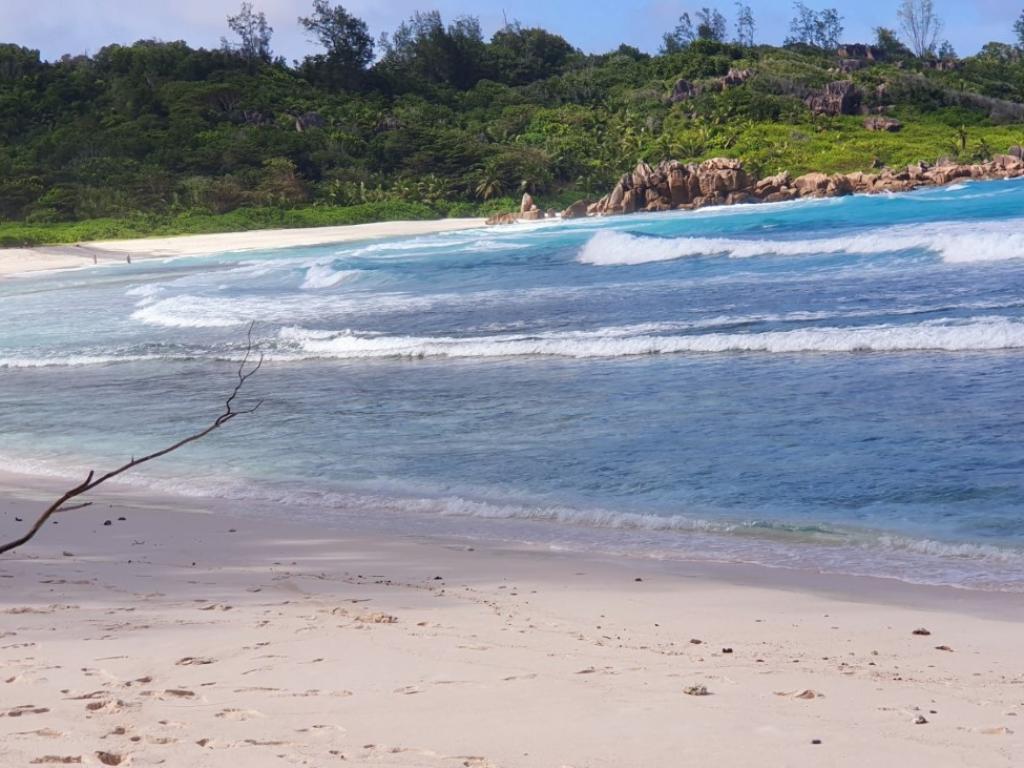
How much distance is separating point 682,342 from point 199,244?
44.4 meters

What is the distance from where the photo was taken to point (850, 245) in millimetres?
28828

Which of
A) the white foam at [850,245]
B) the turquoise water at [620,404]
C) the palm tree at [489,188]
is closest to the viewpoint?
the turquoise water at [620,404]

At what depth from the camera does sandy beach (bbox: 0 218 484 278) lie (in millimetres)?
50500

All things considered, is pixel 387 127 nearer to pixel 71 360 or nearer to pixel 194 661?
pixel 71 360

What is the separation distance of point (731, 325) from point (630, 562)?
34.6 ft

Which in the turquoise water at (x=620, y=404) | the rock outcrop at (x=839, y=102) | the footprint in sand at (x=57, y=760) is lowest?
the turquoise water at (x=620, y=404)

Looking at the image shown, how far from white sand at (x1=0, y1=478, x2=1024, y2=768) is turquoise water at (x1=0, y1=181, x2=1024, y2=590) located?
1115 mm

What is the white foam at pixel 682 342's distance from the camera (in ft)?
45.3

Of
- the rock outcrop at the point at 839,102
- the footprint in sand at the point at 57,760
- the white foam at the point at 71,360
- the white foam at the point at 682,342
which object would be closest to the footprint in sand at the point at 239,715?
the footprint in sand at the point at 57,760

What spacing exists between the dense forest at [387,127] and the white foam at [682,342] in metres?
47.4

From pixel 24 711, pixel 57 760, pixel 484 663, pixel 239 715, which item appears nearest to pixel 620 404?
pixel 484 663

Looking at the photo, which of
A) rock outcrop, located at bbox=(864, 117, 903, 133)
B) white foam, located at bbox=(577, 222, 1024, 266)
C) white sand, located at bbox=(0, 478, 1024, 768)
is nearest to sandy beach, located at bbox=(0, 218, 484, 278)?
white foam, located at bbox=(577, 222, 1024, 266)

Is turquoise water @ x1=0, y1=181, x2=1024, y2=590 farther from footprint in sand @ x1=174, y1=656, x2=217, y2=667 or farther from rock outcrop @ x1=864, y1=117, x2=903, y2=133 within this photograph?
rock outcrop @ x1=864, y1=117, x2=903, y2=133

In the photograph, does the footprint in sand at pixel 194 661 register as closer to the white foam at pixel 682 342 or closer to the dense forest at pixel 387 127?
the white foam at pixel 682 342
